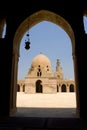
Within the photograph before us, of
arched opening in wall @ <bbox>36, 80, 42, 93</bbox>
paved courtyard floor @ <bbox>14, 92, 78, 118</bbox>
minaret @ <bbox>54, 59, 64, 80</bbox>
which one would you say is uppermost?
minaret @ <bbox>54, 59, 64, 80</bbox>

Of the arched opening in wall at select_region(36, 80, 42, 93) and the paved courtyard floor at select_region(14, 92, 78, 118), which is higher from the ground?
the arched opening in wall at select_region(36, 80, 42, 93)

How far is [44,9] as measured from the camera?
959 cm

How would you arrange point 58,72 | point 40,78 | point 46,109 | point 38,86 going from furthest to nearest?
point 58,72
point 38,86
point 40,78
point 46,109

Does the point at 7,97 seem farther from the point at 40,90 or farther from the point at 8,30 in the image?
the point at 40,90

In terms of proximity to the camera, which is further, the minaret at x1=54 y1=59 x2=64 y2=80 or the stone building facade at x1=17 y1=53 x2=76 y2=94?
the minaret at x1=54 y1=59 x2=64 y2=80

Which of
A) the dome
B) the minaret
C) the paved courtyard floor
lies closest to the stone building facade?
the dome

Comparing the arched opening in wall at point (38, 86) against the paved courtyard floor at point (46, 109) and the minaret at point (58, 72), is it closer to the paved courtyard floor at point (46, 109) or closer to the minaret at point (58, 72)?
the minaret at point (58, 72)

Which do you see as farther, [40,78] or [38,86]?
[38,86]

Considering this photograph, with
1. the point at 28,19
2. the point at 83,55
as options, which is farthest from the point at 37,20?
the point at 83,55

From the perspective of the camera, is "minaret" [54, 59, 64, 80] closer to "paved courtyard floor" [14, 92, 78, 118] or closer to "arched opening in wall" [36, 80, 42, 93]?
"arched opening in wall" [36, 80, 42, 93]

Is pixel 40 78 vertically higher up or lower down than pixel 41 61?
lower down

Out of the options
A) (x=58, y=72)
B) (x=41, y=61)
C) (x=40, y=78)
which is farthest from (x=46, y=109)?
(x=58, y=72)

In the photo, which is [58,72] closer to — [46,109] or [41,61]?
[41,61]

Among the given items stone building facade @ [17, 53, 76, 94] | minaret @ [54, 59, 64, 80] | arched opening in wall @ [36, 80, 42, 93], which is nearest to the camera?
stone building facade @ [17, 53, 76, 94]
